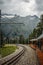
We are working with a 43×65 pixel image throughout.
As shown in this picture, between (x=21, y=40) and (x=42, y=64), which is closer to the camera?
(x=42, y=64)

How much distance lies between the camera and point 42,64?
14.0 metres

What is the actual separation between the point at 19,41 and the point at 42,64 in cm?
12868

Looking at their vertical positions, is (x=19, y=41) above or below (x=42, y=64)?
below

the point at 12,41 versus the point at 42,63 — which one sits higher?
the point at 42,63

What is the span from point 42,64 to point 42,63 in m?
0.12

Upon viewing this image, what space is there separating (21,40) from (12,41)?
219 inches

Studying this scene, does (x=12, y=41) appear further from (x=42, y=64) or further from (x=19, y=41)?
(x=42, y=64)

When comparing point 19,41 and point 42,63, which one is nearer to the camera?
point 42,63

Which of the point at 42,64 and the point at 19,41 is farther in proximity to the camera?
the point at 19,41

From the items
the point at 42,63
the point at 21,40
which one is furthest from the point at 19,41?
the point at 42,63

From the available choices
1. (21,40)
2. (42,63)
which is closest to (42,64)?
(42,63)

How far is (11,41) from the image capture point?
14088 centimetres

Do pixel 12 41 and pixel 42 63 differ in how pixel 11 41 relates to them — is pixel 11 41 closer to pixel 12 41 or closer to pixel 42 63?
pixel 12 41

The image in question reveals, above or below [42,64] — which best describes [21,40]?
below
